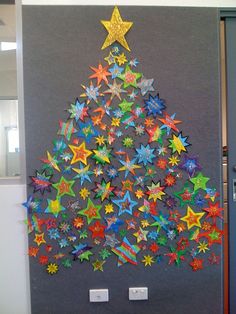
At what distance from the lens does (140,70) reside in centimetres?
161

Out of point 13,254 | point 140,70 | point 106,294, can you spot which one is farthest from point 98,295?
point 140,70

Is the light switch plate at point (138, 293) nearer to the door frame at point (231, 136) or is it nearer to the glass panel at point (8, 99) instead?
the door frame at point (231, 136)

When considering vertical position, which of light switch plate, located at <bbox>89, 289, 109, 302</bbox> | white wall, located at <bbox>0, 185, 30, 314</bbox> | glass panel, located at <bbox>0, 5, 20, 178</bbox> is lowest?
light switch plate, located at <bbox>89, 289, 109, 302</bbox>

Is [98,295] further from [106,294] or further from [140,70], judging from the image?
[140,70]

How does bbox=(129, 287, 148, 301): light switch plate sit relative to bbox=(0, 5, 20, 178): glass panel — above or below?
below

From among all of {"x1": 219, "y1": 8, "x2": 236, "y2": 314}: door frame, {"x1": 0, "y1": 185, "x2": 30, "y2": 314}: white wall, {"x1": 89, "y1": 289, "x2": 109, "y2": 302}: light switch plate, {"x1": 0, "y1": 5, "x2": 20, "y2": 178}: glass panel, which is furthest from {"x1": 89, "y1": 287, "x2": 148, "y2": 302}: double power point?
{"x1": 0, "y1": 5, "x2": 20, "y2": 178}: glass panel

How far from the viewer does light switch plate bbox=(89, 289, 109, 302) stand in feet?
5.50

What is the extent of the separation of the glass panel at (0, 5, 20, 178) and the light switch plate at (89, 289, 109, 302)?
889 mm

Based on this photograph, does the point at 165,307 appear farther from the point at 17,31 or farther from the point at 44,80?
the point at 17,31

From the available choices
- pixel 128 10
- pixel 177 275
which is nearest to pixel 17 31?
pixel 128 10

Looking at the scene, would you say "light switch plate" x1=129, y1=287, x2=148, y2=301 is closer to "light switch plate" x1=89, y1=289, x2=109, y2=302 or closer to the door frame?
"light switch plate" x1=89, y1=289, x2=109, y2=302

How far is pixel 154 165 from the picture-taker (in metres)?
1.64

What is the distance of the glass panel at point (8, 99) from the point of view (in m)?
1.66

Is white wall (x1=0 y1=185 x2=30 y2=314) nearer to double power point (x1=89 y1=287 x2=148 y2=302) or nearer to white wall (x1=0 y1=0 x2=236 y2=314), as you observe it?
white wall (x1=0 y1=0 x2=236 y2=314)
